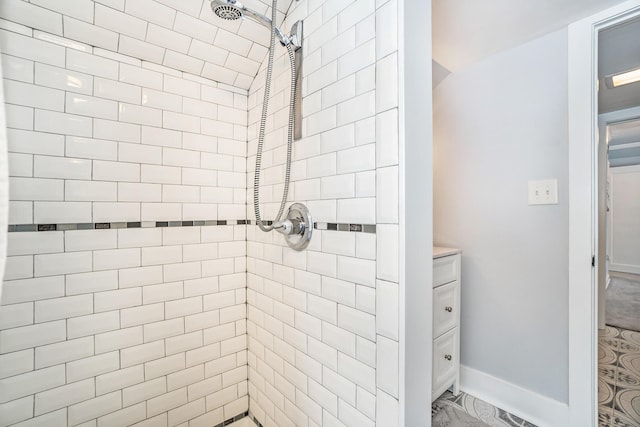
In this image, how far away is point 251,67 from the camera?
1.33 meters

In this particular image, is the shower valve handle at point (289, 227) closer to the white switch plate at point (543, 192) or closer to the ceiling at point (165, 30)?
the ceiling at point (165, 30)

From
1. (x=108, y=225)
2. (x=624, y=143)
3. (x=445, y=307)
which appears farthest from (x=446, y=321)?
(x=624, y=143)

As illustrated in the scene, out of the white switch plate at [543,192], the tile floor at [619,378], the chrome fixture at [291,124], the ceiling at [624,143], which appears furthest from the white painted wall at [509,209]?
the ceiling at [624,143]

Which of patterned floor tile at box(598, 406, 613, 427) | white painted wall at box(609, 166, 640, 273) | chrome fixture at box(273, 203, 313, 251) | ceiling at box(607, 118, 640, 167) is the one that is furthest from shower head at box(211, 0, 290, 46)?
white painted wall at box(609, 166, 640, 273)

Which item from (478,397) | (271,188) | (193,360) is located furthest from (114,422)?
(478,397)

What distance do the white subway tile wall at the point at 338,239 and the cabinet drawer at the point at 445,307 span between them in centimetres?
72

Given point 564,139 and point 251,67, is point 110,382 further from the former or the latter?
point 564,139

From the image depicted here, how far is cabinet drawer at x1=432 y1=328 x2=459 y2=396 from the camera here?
4.56 ft

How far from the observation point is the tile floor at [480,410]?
4.52ft

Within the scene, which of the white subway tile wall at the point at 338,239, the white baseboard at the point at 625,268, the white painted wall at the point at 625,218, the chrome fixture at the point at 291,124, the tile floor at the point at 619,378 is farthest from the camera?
the white baseboard at the point at 625,268

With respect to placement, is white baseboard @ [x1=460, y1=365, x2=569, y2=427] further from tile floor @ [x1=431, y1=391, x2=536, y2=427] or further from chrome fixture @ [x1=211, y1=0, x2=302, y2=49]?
chrome fixture @ [x1=211, y1=0, x2=302, y2=49]

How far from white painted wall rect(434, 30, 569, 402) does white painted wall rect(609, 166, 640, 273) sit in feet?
17.7

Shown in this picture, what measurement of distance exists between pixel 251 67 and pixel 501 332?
6.51 feet

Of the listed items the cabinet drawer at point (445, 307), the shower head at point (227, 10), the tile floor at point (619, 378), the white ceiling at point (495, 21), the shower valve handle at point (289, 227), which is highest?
the white ceiling at point (495, 21)
